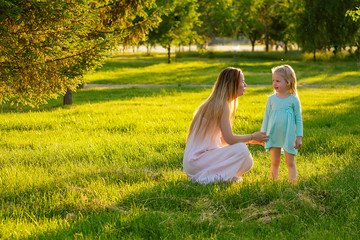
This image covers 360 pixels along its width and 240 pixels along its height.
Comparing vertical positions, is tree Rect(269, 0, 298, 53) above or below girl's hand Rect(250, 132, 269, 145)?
above

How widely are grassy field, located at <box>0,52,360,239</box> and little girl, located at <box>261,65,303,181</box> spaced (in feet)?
1.41

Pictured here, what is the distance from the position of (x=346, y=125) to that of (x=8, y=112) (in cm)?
882

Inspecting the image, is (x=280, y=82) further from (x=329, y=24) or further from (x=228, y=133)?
(x=329, y=24)

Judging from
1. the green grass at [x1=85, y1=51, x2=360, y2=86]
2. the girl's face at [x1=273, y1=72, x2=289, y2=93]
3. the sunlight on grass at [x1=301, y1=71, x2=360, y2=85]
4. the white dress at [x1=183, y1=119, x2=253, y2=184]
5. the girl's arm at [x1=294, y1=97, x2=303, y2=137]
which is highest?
the girl's face at [x1=273, y1=72, x2=289, y2=93]

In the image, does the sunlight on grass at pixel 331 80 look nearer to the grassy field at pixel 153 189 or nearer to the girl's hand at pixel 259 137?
the grassy field at pixel 153 189

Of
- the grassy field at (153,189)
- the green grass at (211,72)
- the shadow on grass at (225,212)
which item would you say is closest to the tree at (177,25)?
the green grass at (211,72)

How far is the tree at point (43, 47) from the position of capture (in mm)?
6375

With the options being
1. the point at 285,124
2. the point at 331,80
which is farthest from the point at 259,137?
the point at 331,80

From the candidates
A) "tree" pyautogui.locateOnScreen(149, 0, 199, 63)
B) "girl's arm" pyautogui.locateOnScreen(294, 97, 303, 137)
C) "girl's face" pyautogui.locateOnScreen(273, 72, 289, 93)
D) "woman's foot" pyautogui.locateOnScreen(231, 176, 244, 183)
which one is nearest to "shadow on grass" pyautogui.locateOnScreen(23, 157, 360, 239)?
"woman's foot" pyautogui.locateOnScreen(231, 176, 244, 183)

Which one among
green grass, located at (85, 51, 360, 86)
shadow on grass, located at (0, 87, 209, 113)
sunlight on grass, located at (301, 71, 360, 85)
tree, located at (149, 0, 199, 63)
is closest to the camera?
shadow on grass, located at (0, 87, 209, 113)

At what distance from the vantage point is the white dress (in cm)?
502

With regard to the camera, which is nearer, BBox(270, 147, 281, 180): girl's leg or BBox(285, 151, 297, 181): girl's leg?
BBox(285, 151, 297, 181): girl's leg

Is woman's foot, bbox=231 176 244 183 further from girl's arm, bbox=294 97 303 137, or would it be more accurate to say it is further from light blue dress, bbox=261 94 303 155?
girl's arm, bbox=294 97 303 137

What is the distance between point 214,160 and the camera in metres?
5.11
